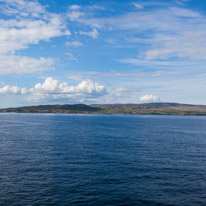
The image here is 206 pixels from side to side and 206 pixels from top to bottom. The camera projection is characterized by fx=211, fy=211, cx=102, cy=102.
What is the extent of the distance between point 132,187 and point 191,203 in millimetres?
14334

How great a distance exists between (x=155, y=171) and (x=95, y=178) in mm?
20260

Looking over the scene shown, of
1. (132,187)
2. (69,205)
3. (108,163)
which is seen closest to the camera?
(69,205)

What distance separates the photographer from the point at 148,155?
88250 mm

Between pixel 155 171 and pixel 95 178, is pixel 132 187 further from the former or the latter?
pixel 155 171

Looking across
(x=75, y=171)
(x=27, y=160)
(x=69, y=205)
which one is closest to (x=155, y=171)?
(x=75, y=171)

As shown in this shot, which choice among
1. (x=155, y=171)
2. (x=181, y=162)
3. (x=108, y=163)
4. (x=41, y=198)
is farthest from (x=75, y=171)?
(x=181, y=162)

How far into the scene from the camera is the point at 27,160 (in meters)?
78.1

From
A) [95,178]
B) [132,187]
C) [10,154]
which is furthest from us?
[10,154]

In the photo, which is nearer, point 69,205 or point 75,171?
point 69,205

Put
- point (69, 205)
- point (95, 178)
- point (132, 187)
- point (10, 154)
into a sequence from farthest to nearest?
point (10, 154) < point (95, 178) < point (132, 187) < point (69, 205)

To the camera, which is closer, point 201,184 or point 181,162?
point 201,184

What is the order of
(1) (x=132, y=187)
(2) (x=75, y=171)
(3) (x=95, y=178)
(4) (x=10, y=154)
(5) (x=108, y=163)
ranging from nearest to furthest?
(1) (x=132, y=187)
(3) (x=95, y=178)
(2) (x=75, y=171)
(5) (x=108, y=163)
(4) (x=10, y=154)

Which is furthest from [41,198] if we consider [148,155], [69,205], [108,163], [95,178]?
[148,155]

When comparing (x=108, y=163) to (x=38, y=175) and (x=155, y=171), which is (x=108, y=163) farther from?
(x=38, y=175)
